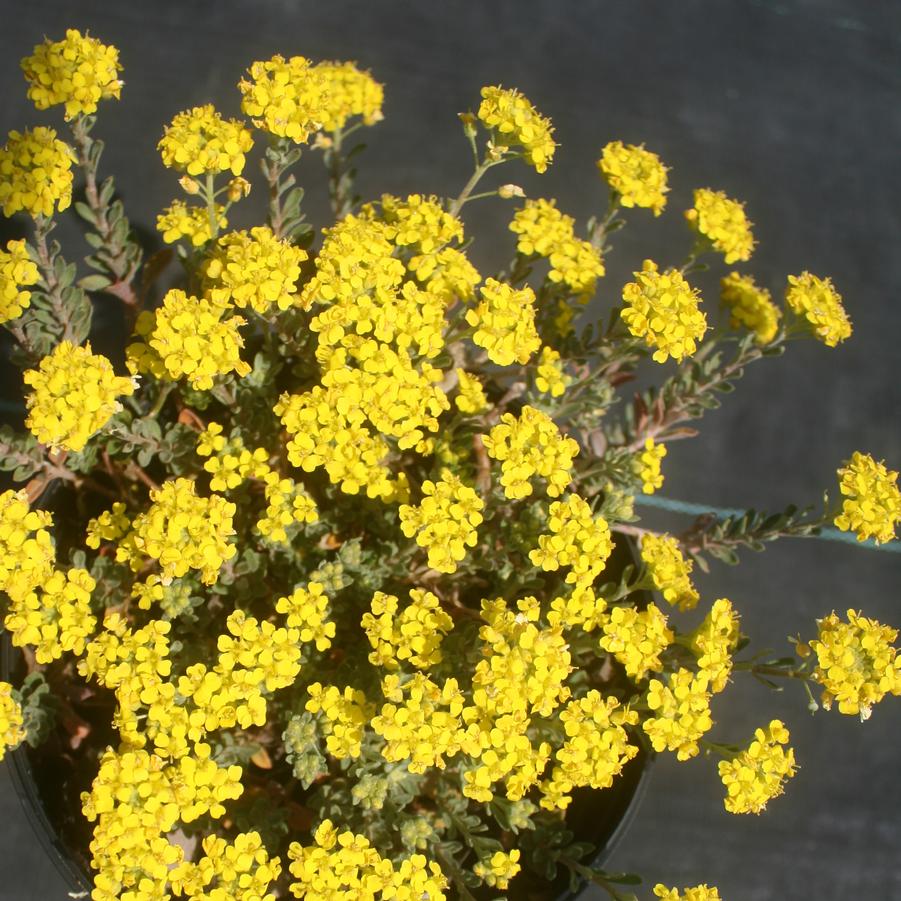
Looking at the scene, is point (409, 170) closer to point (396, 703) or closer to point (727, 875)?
point (396, 703)

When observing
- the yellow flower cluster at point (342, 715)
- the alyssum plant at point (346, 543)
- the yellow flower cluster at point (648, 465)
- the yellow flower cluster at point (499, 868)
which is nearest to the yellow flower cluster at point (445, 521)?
the alyssum plant at point (346, 543)

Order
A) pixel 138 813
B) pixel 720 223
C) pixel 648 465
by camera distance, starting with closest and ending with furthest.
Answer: pixel 138 813
pixel 648 465
pixel 720 223

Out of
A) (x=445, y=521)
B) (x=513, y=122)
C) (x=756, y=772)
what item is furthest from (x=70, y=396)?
(x=756, y=772)

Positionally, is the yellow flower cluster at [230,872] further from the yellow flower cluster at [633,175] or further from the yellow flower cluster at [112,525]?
the yellow flower cluster at [633,175]

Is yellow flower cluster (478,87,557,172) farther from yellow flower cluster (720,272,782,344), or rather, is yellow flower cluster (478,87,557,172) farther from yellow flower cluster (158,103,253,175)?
yellow flower cluster (720,272,782,344)

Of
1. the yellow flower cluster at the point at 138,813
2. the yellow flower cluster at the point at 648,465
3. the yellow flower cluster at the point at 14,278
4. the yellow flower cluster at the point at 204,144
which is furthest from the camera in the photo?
the yellow flower cluster at the point at 648,465

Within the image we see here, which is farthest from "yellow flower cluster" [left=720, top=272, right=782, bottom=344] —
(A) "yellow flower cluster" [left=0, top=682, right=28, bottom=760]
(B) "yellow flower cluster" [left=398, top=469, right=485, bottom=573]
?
(A) "yellow flower cluster" [left=0, top=682, right=28, bottom=760]

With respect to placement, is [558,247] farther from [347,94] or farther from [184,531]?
[184,531]

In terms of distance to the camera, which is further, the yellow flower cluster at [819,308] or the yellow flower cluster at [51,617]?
the yellow flower cluster at [819,308]
